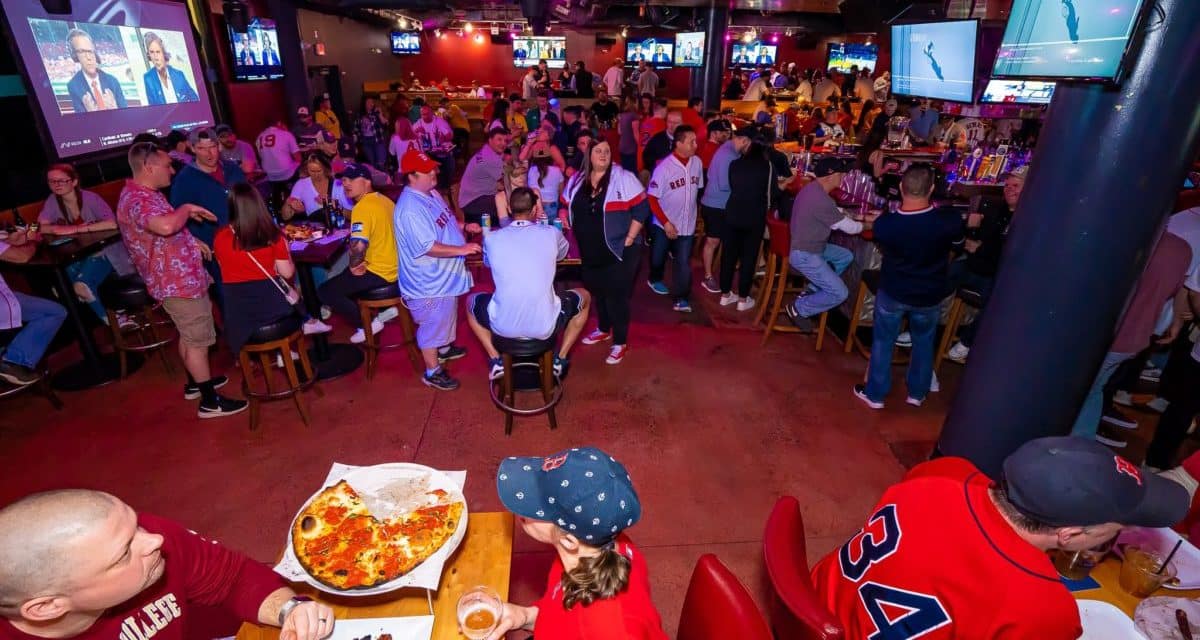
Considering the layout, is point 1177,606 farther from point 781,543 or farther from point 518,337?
point 518,337

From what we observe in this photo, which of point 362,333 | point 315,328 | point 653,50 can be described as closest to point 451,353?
point 362,333

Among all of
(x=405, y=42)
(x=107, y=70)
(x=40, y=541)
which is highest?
(x=405, y=42)

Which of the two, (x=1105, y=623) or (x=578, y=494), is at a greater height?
(x=578, y=494)

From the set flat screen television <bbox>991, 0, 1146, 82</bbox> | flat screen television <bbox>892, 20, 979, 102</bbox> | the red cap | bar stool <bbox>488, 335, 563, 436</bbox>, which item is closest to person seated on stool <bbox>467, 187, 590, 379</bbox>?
bar stool <bbox>488, 335, 563, 436</bbox>

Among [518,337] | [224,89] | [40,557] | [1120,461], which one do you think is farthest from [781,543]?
[224,89]

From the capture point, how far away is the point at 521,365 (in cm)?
408

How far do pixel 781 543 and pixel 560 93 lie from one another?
51.4 ft

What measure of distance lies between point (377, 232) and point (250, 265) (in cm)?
92

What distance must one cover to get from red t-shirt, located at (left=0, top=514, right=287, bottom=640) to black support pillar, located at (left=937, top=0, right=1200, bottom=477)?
10.8 ft

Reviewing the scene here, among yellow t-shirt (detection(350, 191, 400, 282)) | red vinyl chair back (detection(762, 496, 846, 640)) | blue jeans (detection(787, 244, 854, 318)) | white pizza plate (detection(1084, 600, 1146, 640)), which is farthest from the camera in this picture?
blue jeans (detection(787, 244, 854, 318))

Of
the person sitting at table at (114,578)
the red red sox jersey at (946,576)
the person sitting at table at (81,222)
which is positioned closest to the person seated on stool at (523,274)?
the person sitting at table at (114,578)

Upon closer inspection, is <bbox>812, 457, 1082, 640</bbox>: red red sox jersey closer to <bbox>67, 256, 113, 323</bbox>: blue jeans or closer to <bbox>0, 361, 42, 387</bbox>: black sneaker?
<bbox>0, 361, 42, 387</bbox>: black sneaker

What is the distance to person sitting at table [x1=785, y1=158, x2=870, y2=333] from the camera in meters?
4.69

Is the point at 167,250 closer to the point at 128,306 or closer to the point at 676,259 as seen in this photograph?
the point at 128,306
